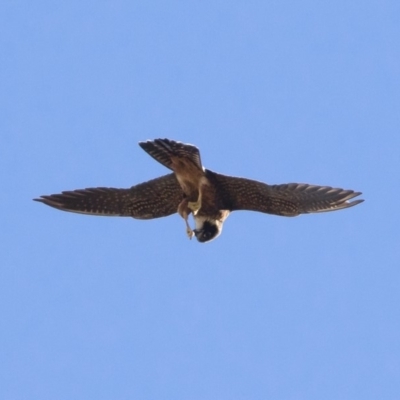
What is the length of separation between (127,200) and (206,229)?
130 cm

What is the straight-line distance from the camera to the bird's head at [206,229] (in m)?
19.2

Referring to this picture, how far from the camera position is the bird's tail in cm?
1745

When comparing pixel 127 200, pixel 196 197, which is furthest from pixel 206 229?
pixel 127 200

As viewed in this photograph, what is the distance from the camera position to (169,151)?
1775cm

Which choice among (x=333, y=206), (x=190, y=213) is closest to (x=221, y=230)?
(x=190, y=213)

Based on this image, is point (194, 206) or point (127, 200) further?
point (127, 200)

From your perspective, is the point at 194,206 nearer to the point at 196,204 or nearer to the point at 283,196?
the point at 196,204

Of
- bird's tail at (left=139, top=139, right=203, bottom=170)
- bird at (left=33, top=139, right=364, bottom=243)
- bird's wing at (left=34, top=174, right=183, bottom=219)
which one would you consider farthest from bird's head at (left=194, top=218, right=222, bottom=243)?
bird's tail at (left=139, top=139, right=203, bottom=170)

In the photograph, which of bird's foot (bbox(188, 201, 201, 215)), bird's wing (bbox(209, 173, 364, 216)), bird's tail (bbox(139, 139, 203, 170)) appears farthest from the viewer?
bird's foot (bbox(188, 201, 201, 215))

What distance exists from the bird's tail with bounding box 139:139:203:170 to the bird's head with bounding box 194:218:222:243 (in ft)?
4.33

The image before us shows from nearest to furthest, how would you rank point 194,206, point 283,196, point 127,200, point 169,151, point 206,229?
point 169,151 < point 283,196 < point 194,206 < point 206,229 < point 127,200

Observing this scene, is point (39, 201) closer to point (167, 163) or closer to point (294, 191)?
point (167, 163)

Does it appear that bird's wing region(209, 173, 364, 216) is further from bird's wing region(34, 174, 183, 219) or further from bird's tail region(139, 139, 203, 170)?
bird's wing region(34, 174, 183, 219)

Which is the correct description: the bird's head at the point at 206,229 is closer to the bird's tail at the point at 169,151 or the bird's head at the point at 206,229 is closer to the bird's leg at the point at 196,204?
the bird's leg at the point at 196,204
